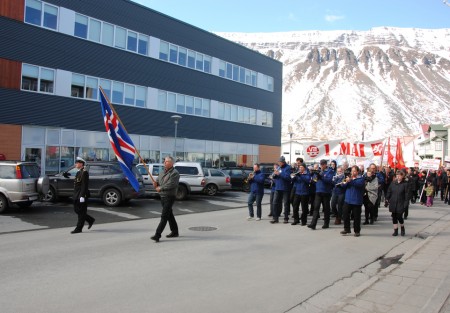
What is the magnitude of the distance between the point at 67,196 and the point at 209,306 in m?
12.4

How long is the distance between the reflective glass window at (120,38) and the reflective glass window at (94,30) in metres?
1.42

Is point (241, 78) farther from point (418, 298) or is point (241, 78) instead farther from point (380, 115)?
point (380, 115)

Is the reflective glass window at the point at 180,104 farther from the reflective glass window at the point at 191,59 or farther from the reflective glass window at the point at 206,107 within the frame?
the reflective glass window at the point at 191,59

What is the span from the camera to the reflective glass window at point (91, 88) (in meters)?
26.3

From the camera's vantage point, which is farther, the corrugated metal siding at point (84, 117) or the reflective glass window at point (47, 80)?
the reflective glass window at point (47, 80)

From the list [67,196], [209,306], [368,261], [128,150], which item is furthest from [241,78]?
[209,306]

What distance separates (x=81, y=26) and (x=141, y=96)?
6.34 metres

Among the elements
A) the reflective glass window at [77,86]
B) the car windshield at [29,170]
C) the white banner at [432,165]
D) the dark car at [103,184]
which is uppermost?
the reflective glass window at [77,86]

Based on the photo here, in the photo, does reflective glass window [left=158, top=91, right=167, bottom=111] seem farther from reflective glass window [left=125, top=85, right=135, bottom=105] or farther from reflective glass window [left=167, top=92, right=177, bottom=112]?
reflective glass window [left=125, top=85, right=135, bottom=105]

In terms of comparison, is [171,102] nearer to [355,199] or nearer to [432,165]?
[432,165]

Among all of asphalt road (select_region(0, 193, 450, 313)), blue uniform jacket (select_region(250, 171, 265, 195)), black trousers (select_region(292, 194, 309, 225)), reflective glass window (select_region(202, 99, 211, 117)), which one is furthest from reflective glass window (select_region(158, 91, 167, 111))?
black trousers (select_region(292, 194, 309, 225))

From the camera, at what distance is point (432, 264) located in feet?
23.8

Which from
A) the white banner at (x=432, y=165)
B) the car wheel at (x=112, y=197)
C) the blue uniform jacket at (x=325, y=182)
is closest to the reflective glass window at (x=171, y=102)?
the car wheel at (x=112, y=197)

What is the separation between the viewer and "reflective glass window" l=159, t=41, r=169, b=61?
3158 centimetres
